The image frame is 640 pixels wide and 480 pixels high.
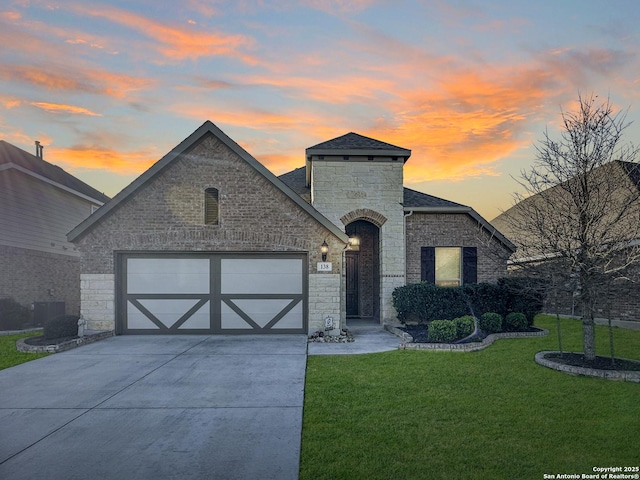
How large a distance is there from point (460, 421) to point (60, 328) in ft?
36.5

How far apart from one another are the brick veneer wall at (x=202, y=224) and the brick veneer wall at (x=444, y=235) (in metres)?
4.77

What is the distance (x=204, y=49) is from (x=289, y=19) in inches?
126

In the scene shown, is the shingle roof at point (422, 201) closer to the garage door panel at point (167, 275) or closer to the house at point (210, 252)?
the house at point (210, 252)

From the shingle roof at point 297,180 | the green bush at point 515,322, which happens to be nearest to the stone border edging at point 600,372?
the green bush at point 515,322

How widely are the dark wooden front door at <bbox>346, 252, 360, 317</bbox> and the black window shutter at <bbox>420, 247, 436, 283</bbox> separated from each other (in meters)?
2.89

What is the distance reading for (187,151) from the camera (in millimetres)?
12797

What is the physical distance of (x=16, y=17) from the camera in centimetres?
1051

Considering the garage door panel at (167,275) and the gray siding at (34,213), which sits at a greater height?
the gray siding at (34,213)

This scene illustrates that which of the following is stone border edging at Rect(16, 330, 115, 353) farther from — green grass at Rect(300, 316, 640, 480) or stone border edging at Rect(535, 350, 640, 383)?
stone border edging at Rect(535, 350, 640, 383)

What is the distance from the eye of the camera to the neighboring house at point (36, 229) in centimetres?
1702

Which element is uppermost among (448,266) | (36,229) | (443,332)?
(36,229)

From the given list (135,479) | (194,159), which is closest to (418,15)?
(194,159)

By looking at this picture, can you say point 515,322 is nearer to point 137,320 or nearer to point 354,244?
point 354,244

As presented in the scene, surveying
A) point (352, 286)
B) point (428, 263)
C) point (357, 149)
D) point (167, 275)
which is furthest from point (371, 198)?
point (167, 275)
